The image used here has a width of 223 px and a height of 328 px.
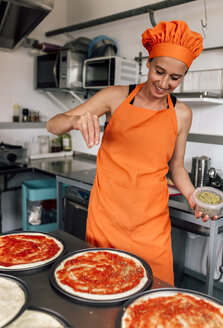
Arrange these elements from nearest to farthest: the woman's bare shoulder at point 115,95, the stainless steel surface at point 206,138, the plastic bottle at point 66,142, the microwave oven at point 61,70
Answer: the woman's bare shoulder at point 115,95
the stainless steel surface at point 206,138
the microwave oven at point 61,70
the plastic bottle at point 66,142

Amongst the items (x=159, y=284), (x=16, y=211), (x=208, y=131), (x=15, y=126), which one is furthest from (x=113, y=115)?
(x=16, y=211)

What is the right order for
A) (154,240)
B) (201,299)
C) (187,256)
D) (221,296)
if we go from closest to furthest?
(201,299), (154,240), (221,296), (187,256)

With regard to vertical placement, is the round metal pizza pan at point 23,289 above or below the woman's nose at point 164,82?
below

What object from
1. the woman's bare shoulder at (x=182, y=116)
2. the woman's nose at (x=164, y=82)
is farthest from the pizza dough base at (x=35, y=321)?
the woman's bare shoulder at (x=182, y=116)

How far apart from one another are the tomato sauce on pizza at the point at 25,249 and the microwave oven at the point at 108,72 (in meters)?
2.10

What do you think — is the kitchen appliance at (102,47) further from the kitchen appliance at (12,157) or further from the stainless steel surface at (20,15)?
the kitchen appliance at (12,157)

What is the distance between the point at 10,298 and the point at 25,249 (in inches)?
13.1

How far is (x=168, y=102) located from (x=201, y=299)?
107 centimetres

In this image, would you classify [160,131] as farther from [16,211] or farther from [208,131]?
[16,211]

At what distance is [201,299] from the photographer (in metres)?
0.91

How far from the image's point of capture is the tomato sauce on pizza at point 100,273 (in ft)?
3.16

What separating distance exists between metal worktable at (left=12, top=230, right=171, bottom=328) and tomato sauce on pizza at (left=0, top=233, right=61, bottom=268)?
3.6 inches

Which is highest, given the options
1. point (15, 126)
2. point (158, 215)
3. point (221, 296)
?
point (15, 126)

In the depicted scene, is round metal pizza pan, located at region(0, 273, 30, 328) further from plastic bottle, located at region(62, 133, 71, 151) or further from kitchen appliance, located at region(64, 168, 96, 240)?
plastic bottle, located at region(62, 133, 71, 151)
